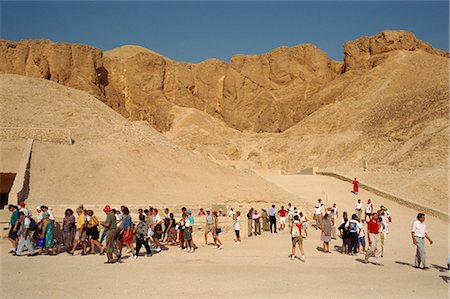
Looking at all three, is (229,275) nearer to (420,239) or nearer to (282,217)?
(420,239)

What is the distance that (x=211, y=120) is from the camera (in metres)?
61.7

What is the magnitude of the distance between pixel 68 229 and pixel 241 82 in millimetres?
58378

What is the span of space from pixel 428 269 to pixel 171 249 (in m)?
5.96

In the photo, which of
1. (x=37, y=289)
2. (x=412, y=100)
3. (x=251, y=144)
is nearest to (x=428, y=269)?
(x=37, y=289)

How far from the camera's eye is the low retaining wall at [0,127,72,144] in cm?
2209

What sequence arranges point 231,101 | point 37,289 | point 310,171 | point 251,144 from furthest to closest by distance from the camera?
point 231,101 → point 251,144 → point 310,171 → point 37,289

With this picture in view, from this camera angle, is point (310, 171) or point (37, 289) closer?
point (37, 289)

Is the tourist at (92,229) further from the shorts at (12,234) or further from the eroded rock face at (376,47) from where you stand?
the eroded rock face at (376,47)

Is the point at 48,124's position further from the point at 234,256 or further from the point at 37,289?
the point at 37,289

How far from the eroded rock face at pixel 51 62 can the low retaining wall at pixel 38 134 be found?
91.7 feet

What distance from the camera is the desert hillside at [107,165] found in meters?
19.1

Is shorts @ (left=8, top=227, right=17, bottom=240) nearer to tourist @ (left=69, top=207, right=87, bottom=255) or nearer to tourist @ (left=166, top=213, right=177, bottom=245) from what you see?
tourist @ (left=69, top=207, right=87, bottom=255)

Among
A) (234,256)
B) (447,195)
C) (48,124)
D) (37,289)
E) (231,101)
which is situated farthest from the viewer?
(231,101)

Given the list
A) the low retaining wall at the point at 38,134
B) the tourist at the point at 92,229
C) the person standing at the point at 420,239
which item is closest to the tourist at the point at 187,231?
the tourist at the point at 92,229
